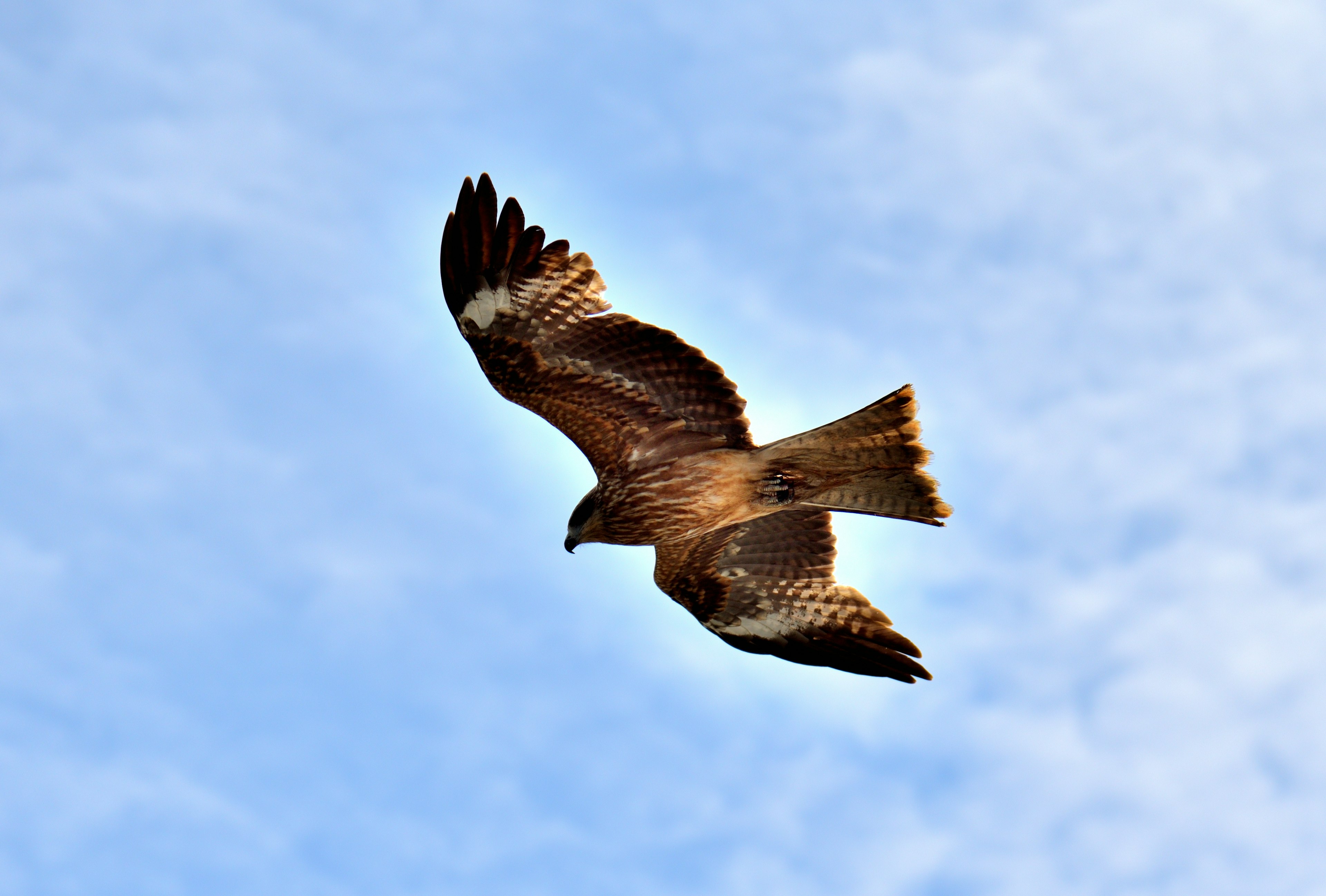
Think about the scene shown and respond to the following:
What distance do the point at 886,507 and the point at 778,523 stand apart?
1.37 m

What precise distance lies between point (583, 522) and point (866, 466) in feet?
7.10

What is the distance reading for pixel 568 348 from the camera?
8.42m

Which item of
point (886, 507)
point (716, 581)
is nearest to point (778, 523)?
point (716, 581)

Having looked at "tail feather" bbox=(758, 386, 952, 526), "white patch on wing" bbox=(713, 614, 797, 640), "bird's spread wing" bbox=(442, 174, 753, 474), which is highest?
"bird's spread wing" bbox=(442, 174, 753, 474)

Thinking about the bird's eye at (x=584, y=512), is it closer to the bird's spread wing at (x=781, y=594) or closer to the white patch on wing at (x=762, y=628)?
the bird's spread wing at (x=781, y=594)

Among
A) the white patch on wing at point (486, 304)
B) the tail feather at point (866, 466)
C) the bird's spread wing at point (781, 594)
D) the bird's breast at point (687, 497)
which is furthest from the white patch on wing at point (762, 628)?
the white patch on wing at point (486, 304)

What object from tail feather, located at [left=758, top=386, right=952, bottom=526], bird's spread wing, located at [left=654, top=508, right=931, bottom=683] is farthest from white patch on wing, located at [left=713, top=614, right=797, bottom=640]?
tail feather, located at [left=758, top=386, right=952, bottom=526]

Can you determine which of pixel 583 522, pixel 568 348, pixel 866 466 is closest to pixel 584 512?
pixel 583 522

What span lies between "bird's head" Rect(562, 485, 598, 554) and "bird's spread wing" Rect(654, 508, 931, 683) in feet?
2.13

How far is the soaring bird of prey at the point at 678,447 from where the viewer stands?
825 cm

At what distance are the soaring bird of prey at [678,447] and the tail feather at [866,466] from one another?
0.04 feet

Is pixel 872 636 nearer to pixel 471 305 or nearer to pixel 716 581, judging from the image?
pixel 716 581

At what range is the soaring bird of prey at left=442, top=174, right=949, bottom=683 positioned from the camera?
325 inches

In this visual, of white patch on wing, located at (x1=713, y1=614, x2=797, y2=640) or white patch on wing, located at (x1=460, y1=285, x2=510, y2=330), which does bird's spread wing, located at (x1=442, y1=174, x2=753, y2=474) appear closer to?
white patch on wing, located at (x1=460, y1=285, x2=510, y2=330)
